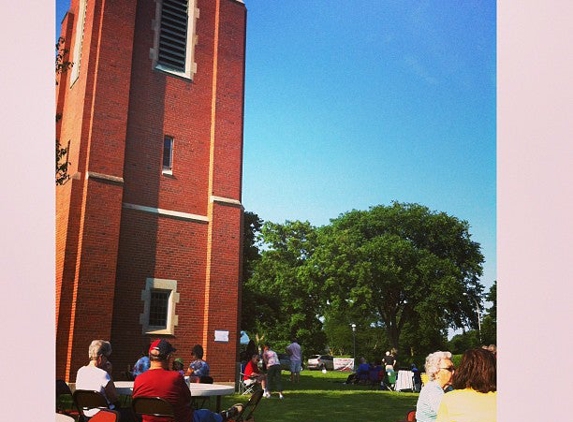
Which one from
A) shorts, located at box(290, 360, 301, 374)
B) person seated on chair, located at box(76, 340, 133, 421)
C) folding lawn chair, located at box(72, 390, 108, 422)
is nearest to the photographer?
A: folding lawn chair, located at box(72, 390, 108, 422)

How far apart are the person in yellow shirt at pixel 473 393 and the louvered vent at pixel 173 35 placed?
40.4 feet

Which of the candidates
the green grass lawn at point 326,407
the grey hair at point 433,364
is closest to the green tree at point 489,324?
the green grass lawn at point 326,407

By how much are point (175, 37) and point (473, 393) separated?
12.9 meters

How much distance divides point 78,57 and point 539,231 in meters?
13.7

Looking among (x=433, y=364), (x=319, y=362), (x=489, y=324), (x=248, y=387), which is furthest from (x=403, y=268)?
(x=433, y=364)

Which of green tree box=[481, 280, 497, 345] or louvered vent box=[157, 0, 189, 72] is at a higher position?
louvered vent box=[157, 0, 189, 72]

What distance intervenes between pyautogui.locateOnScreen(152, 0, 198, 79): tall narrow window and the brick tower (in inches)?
1.3

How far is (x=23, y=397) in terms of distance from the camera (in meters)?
3.97

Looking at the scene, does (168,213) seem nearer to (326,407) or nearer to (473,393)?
(326,407)

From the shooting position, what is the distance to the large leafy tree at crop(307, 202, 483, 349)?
98.7 feet

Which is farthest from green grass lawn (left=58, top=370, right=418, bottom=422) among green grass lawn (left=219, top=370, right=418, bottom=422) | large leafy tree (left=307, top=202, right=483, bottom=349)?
large leafy tree (left=307, top=202, right=483, bottom=349)

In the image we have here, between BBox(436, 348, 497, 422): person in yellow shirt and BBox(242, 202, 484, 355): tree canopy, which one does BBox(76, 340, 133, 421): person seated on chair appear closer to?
BBox(436, 348, 497, 422): person in yellow shirt

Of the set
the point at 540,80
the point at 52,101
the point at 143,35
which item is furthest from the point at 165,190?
the point at 540,80

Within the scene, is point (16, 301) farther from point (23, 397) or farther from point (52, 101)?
point (52, 101)
